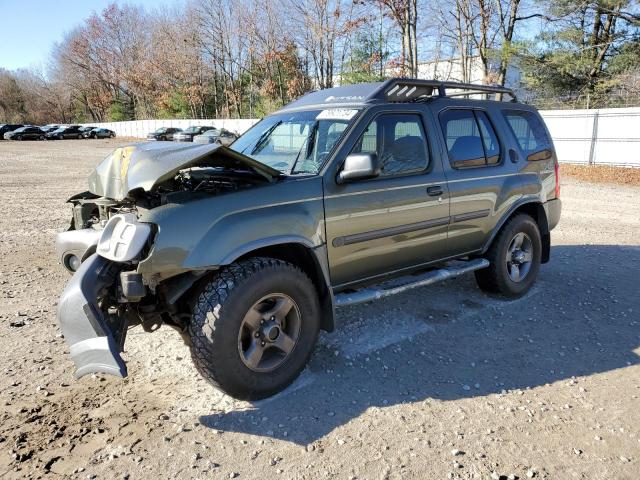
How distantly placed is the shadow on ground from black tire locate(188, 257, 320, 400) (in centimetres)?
18

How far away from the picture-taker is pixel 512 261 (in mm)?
5422

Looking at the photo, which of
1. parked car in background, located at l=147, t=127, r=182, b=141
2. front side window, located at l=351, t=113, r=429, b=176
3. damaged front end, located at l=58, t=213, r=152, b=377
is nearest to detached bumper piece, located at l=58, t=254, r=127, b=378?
damaged front end, located at l=58, t=213, r=152, b=377

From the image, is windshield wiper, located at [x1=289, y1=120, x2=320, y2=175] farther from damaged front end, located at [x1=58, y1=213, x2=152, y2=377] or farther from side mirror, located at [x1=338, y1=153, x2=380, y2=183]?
damaged front end, located at [x1=58, y1=213, x2=152, y2=377]

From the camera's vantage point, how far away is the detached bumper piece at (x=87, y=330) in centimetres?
288

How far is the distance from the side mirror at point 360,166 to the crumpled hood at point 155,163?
1.65 ft

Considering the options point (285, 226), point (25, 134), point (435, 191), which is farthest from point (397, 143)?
point (25, 134)

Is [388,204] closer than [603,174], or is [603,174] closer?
[388,204]

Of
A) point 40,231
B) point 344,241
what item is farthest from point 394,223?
point 40,231

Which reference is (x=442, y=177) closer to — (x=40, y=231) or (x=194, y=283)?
(x=194, y=283)

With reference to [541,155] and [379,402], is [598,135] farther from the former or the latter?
[379,402]

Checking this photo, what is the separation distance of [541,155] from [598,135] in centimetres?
1567

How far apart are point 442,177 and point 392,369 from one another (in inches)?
68.3

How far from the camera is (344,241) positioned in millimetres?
3832

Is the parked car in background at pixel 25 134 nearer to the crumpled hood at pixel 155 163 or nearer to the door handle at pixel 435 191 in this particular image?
the crumpled hood at pixel 155 163
